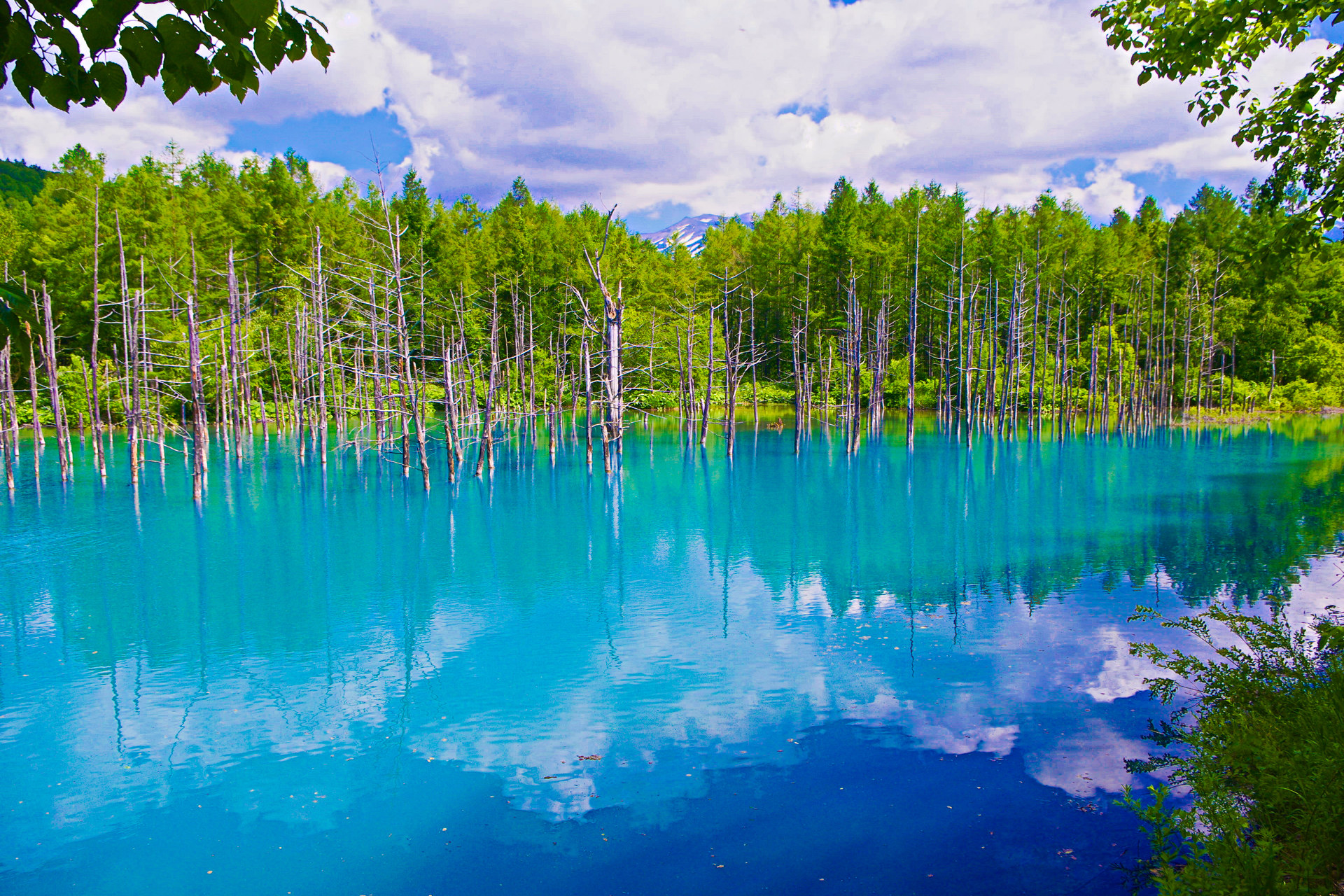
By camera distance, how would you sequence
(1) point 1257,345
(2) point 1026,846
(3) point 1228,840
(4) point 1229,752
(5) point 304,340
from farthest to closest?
(1) point 1257,345 → (5) point 304,340 → (2) point 1026,846 → (4) point 1229,752 → (3) point 1228,840

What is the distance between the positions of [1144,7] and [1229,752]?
19.2 ft

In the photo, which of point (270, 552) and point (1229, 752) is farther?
point (270, 552)

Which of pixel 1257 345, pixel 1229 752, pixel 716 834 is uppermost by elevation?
pixel 1257 345

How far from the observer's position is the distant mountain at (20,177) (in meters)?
73.3

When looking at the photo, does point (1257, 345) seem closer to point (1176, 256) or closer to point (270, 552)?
point (1176, 256)

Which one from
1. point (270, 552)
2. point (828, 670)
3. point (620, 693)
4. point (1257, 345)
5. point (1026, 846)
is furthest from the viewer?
point (1257, 345)

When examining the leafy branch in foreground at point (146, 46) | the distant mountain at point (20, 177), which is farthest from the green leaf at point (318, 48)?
the distant mountain at point (20, 177)

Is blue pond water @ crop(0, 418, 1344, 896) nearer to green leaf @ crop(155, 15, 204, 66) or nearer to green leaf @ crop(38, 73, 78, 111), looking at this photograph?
green leaf @ crop(38, 73, 78, 111)

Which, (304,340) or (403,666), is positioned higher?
(304,340)

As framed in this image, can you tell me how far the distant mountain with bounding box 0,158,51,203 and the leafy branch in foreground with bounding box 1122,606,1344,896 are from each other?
88042mm

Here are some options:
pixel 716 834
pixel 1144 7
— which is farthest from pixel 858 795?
pixel 1144 7

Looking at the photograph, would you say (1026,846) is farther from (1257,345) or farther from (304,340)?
(1257,345)

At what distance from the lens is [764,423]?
1781 inches

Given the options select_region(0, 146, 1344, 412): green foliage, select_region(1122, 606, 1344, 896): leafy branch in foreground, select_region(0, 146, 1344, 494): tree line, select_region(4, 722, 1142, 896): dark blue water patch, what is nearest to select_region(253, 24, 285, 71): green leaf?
select_region(1122, 606, 1344, 896): leafy branch in foreground
